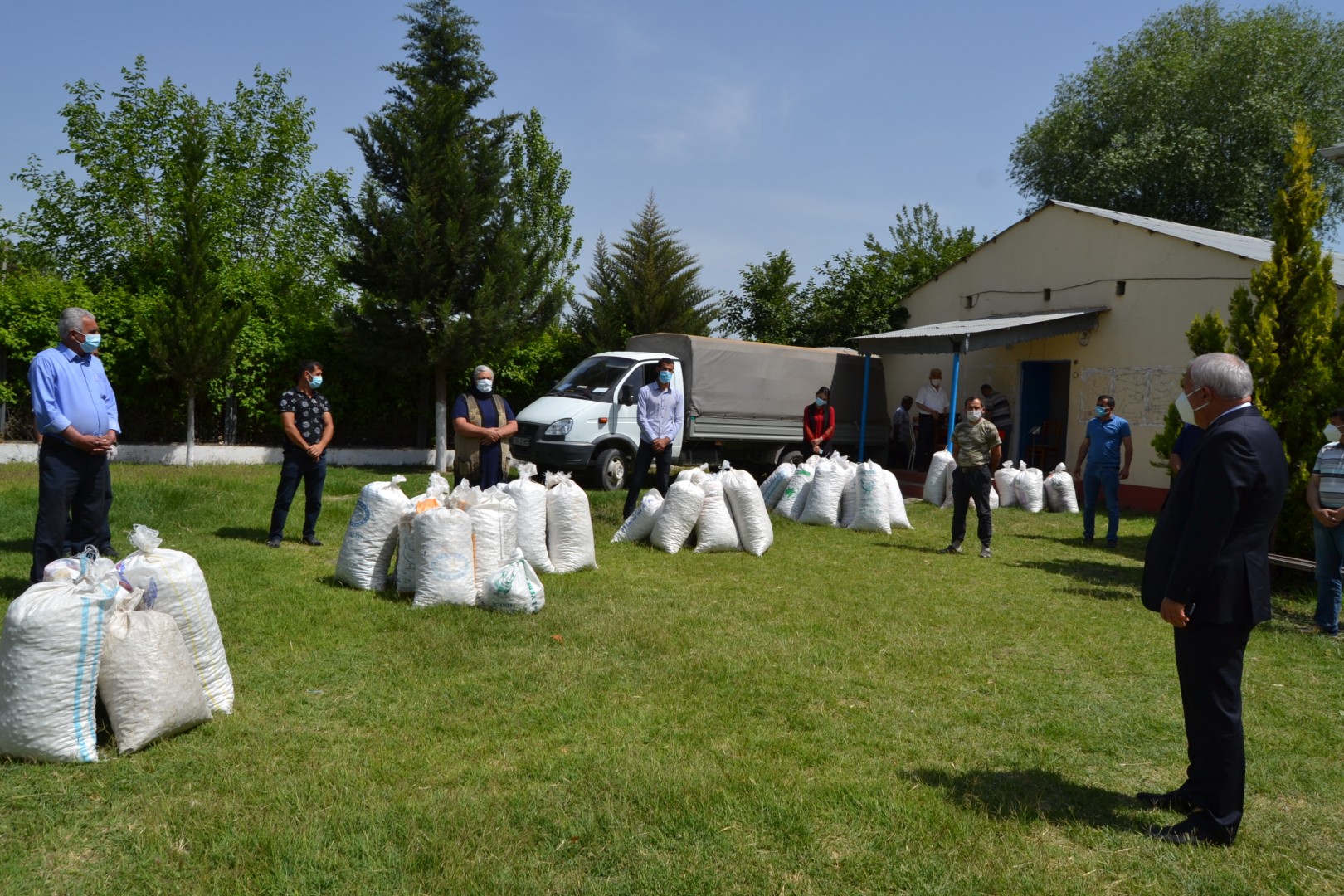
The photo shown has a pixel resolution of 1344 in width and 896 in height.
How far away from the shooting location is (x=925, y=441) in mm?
17953

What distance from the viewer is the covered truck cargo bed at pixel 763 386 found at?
1585 centimetres

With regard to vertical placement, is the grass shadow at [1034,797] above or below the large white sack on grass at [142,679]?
below

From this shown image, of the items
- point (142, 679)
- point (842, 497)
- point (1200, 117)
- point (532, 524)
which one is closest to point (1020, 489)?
point (842, 497)

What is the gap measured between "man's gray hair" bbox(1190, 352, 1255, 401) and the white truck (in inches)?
383

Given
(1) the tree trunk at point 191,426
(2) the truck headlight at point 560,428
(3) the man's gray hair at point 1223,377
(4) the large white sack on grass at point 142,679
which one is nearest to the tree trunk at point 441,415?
(1) the tree trunk at point 191,426

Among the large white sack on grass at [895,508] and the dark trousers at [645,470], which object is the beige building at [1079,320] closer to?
the large white sack on grass at [895,508]

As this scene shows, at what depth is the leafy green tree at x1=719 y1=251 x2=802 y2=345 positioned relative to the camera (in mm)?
24469

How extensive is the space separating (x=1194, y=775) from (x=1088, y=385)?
44.1 ft

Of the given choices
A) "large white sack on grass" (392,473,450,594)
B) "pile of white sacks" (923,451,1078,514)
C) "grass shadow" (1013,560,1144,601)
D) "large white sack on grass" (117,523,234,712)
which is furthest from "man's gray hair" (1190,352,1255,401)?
"pile of white sacks" (923,451,1078,514)

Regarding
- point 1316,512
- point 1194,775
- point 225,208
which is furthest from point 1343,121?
point 1194,775

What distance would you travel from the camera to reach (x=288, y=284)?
20.1m

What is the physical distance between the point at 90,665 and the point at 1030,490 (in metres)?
12.8

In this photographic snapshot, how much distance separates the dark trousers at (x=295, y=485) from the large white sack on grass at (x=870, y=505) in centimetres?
575

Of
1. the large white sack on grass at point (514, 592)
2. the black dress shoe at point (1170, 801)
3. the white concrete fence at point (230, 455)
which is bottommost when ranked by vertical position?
the black dress shoe at point (1170, 801)
